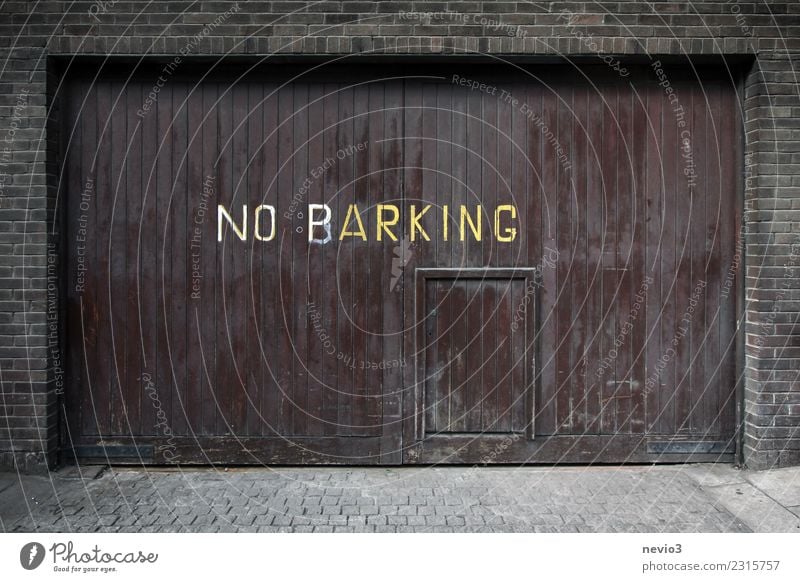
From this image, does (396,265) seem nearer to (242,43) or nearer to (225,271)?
(225,271)

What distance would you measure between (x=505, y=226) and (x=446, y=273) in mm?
546

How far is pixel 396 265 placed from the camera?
5672 mm

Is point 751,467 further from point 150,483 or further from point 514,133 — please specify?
point 150,483

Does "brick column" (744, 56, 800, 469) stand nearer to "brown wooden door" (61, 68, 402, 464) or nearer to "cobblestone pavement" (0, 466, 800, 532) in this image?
"cobblestone pavement" (0, 466, 800, 532)

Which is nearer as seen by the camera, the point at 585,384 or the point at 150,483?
the point at 150,483

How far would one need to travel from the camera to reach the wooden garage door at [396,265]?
18.5ft

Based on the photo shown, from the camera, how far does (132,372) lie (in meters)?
5.66

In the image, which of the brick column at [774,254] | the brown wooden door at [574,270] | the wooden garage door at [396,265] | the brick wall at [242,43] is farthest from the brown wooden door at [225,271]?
the brick column at [774,254]

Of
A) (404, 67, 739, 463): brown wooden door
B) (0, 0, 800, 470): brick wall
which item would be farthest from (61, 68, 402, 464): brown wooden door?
(404, 67, 739, 463): brown wooden door

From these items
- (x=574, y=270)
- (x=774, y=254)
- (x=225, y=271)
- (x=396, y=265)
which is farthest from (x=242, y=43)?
(x=774, y=254)

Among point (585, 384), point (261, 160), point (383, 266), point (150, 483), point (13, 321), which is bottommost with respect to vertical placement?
point (150, 483)

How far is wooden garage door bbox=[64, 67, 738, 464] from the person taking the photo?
564 centimetres

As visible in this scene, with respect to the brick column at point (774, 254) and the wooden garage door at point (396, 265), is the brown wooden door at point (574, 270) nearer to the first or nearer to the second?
the wooden garage door at point (396, 265)

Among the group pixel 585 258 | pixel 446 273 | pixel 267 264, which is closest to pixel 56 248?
pixel 267 264
